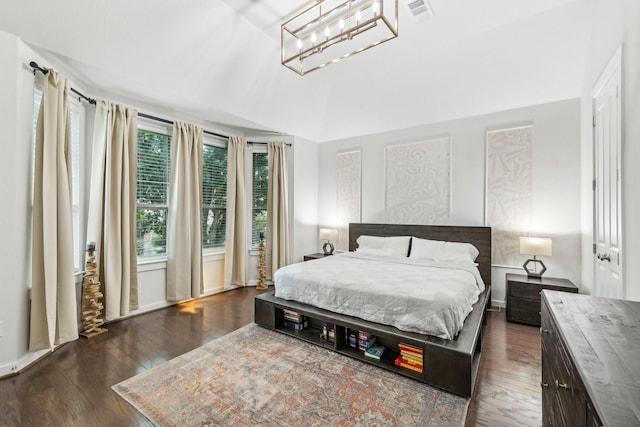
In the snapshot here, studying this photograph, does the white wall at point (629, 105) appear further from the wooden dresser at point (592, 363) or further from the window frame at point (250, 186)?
the window frame at point (250, 186)

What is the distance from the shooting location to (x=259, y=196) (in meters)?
5.10

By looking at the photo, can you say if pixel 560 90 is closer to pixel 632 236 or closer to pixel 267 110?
pixel 632 236

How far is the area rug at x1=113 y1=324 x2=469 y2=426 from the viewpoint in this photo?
1741mm

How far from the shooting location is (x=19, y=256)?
2281 millimetres

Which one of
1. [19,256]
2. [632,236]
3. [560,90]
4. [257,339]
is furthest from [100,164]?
[560,90]

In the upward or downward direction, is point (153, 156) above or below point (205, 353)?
above

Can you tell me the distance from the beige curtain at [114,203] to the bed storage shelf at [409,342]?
1.66 meters

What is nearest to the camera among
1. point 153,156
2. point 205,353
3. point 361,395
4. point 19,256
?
point 361,395

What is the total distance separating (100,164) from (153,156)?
0.76 m

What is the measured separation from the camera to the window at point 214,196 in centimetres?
448

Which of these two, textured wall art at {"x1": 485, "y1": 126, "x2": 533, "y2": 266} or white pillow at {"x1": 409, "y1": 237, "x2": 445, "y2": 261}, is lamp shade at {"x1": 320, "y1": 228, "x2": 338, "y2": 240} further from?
textured wall art at {"x1": 485, "y1": 126, "x2": 533, "y2": 266}

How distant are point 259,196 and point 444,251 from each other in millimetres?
3197

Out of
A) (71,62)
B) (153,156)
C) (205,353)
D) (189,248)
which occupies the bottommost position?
(205,353)

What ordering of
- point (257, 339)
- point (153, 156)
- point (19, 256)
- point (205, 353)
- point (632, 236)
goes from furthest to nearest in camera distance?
point (153, 156)
point (257, 339)
point (205, 353)
point (19, 256)
point (632, 236)
